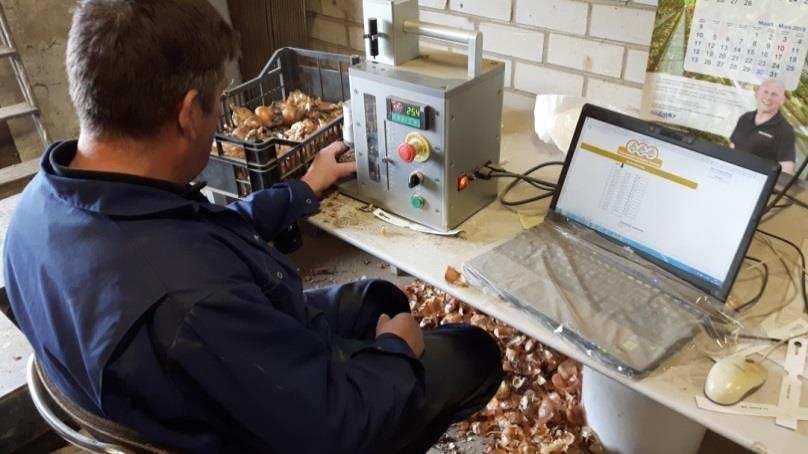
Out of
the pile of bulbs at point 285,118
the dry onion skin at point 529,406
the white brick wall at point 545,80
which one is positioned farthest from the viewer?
the white brick wall at point 545,80

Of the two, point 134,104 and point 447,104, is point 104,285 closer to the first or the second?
point 134,104

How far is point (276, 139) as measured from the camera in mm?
1425

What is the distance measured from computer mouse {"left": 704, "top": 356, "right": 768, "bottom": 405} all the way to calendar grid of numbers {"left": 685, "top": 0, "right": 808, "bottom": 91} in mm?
795

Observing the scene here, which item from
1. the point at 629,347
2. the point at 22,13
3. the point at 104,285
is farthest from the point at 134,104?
the point at 22,13

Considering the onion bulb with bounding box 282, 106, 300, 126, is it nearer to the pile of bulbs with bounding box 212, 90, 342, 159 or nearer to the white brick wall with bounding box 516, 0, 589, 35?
the pile of bulbs with bounding box 212, 90, 342, 159

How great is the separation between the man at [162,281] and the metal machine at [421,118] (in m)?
0.39

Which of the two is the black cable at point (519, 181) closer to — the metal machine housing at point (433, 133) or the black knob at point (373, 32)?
the metal machine housing at point (433, 133)

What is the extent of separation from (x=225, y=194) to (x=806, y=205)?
1.43 m

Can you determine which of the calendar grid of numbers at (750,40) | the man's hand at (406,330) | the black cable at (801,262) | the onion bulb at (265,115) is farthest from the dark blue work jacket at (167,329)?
the calendar grid of numbers at (750,40)

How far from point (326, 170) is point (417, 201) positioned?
28cm

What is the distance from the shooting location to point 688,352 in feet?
3.24

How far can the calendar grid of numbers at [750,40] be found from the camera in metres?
1.34

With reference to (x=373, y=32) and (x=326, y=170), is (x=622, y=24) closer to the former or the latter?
(x=373, y=32)

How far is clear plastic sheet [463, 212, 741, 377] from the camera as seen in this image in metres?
0.99
